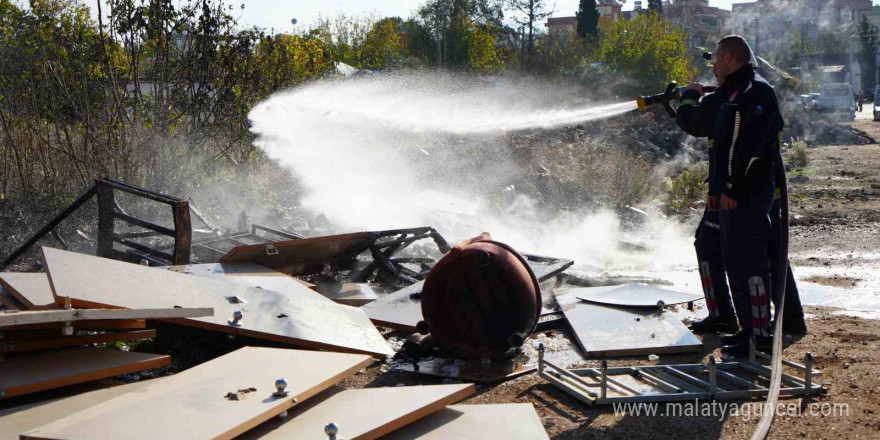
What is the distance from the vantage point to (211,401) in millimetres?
3520

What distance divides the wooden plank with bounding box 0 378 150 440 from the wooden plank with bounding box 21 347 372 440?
0.75 ft

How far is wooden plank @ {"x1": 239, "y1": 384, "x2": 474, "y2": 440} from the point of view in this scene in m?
3.39

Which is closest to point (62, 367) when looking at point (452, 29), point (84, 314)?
point (84, 314)

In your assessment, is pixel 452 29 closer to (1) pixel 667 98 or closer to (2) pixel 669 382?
(1) pixel 667 98

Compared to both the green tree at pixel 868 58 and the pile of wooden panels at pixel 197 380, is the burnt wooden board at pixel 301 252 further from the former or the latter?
the green tree at pixel 868 58

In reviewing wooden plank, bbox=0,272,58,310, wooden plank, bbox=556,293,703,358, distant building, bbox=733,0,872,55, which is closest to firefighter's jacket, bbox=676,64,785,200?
wooden plank, bbox=556,293,703,358

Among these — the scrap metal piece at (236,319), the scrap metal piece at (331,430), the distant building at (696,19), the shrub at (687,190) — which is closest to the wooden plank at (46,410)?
the scrap metal piece at (236,319)

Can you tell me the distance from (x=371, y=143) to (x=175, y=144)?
15.0ft

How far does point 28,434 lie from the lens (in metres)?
3.07

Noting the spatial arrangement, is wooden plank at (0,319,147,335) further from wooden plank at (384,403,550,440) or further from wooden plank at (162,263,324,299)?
wooden plank at (384,403,550,440)

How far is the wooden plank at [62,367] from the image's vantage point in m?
3.74

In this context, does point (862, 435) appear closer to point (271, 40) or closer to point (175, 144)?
point (175, 144)

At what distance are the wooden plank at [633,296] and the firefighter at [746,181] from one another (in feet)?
2.86

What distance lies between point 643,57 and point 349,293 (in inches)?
1017
